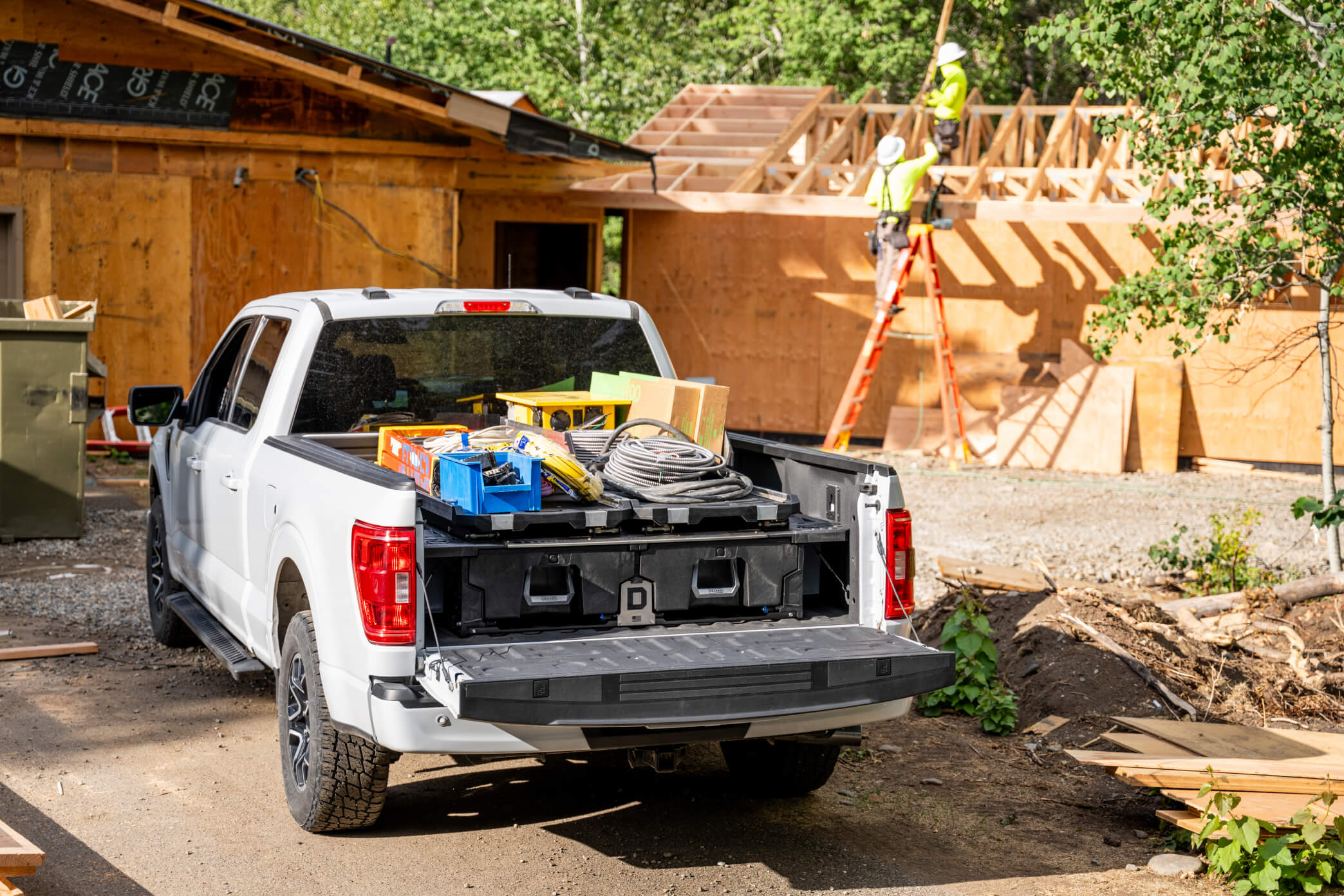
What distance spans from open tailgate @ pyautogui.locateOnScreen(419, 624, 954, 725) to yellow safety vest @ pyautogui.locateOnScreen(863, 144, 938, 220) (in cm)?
965

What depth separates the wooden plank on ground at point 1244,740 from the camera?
17.6 feet

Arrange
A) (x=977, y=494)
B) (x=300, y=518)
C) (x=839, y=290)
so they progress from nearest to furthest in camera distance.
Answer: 1. (x=300, y=518)
2. (x=977, y=494)
3. (x=839, y=290)

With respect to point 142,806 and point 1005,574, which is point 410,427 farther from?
point 1005,574

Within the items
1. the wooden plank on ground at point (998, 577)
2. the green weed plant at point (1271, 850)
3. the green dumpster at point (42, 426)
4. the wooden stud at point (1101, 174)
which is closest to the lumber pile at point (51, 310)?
the green dumpster at point (42, 426)

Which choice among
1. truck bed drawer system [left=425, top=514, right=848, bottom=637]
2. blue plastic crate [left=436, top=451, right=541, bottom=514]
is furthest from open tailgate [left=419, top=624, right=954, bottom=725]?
blue plastic crate [left=436, top=451, right=541, bottom=514]

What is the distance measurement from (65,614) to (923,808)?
18.0ft

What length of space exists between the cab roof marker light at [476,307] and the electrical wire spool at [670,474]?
1065 millimetres

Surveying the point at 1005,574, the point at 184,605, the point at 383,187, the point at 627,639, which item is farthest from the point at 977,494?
the point at 627,639

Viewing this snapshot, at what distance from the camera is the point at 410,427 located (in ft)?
18.9

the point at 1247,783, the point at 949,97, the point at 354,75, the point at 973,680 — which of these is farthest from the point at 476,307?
the point at 949,97

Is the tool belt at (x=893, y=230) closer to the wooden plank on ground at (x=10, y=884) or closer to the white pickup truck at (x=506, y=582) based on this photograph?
the white pickup truck at (x=506, y=582)

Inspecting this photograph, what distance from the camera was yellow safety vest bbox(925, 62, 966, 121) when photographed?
1398 centimetres

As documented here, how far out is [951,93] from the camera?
14000 mm

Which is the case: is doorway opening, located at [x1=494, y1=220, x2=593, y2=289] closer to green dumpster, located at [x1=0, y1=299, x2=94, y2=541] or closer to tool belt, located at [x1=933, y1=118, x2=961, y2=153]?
tool belt, located at [x1=933, y1=118, x2=961, y2=153]
